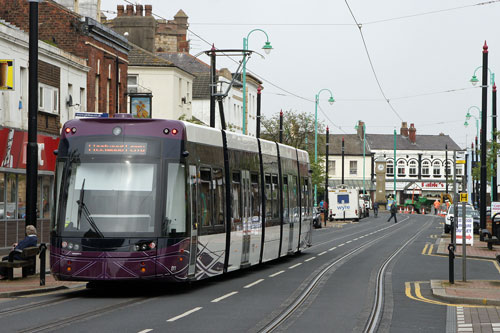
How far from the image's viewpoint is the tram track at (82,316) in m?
12.5

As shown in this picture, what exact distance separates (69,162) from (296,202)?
1245 centimetres

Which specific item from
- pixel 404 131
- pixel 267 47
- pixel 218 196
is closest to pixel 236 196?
pixel 218 196

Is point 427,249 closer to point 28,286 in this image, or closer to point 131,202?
point 28,286

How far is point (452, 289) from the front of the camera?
62.4ft

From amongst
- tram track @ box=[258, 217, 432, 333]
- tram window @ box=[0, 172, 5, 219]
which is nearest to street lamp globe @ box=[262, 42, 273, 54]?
tram window @ box=[0, 172, 5, 219]

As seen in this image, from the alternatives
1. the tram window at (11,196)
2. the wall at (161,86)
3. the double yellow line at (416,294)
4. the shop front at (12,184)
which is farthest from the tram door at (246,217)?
the wall at (161,86)

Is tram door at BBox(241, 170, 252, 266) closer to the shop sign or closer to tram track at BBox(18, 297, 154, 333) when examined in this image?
tram track at BBox(18, 297, 154, 333)

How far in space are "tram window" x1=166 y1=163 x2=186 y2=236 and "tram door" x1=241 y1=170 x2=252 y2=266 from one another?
459 centimetres

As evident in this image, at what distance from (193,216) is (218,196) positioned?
2.18 meters

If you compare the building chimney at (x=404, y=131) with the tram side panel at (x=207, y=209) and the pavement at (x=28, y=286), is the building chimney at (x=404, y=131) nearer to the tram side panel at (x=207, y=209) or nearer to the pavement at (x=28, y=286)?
the pavement at (x=28, y=286)

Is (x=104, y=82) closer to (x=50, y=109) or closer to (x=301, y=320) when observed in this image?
(x=50, y=109)

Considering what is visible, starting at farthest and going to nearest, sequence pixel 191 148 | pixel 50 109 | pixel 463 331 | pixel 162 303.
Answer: pixel 50 109 → pixel 191 148 → pixel 162 303 → pixel 463 331

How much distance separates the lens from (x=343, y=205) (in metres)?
81.2

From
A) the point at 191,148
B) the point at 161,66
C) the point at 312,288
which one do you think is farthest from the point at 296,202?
the point at 161,66
